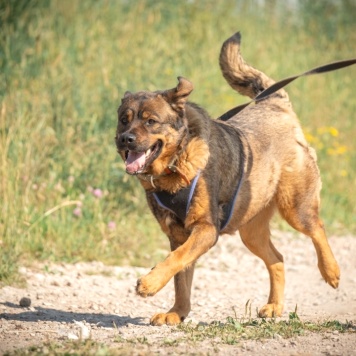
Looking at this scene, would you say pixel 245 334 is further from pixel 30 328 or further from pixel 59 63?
pixel 59 63

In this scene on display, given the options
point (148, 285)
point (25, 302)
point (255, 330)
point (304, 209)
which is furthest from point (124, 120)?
point (304, 209)

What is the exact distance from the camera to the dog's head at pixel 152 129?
17.7 feet

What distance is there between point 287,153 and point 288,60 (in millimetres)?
6990

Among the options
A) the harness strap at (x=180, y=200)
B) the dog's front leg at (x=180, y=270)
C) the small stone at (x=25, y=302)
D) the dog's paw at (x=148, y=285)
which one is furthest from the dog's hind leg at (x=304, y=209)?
the small stone at (x=25, y=302)

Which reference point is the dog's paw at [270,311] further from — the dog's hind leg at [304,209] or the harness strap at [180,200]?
the harness strap at [180,200]

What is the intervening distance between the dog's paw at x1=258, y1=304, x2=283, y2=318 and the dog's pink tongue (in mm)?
1682

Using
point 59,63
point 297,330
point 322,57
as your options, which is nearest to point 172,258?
point 297,330

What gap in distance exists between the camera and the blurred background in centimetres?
774

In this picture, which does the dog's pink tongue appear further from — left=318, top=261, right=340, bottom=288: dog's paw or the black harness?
left=318, top=261, right=340, bottom=288: dog's paw

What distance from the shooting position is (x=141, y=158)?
5.45m

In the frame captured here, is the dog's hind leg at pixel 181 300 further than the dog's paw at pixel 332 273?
No

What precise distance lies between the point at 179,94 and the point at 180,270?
4.18ft

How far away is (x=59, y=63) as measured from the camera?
9562 millimetres

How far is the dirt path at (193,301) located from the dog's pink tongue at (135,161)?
1.08 meters
